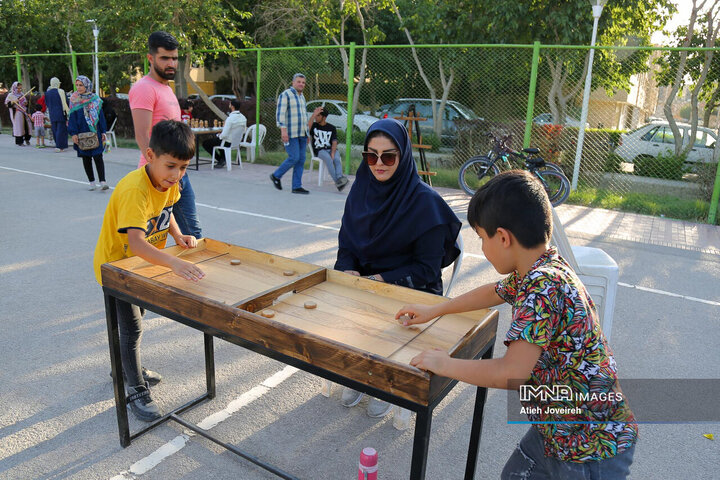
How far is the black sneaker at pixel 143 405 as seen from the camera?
2.88 metres

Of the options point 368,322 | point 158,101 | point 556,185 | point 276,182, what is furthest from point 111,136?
point 368,322

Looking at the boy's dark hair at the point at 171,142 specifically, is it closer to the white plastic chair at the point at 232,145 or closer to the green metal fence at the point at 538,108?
the green metal fence at the point at 538,108

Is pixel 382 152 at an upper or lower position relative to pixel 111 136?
upper

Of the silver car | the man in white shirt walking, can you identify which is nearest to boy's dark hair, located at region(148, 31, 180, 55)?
the man in white shirt walking

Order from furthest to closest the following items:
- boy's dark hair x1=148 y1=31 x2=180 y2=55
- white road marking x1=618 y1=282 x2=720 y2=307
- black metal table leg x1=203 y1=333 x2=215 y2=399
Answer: white road marking x1=618 y1=282 x2=720 y2=307 → boy's dark hair x1=148 y1=31 x2=180 y2=55 → black metal table leg x1=203 y1=333 x2=215 y2=399

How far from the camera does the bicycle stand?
9.12 meters

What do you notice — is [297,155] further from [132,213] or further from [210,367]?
[132,213]

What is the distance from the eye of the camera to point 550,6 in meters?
12.5

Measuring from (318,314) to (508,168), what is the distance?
26.7 feet

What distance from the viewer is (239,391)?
10.6 ft

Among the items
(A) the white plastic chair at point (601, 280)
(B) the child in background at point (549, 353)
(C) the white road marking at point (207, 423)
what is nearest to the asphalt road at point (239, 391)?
(C) the white road marking at point (207, 423)

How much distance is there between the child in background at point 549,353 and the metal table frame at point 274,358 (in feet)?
0.56

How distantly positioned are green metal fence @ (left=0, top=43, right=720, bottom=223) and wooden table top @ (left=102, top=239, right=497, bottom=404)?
7.76 m

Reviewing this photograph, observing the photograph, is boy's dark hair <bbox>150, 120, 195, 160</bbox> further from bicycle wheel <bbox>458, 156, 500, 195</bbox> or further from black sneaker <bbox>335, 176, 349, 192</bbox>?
bicycle wheel <bbox>458, 156, 500, 195</bbox>
